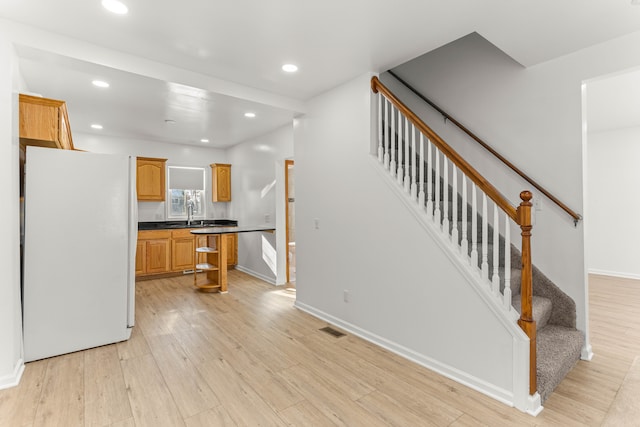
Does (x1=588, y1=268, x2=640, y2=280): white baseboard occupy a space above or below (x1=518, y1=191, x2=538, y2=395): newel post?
below

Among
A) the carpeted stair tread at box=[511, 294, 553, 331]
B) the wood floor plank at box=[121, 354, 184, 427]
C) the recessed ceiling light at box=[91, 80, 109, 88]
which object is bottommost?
the wood floor plank at box=[121, 354, 184, 427]

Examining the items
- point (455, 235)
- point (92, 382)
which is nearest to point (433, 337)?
point (455, 235)

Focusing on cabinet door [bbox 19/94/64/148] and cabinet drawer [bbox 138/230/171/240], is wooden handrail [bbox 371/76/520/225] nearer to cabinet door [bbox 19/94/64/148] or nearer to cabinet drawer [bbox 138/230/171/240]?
cabinet door [bbox 19/94/64/148]

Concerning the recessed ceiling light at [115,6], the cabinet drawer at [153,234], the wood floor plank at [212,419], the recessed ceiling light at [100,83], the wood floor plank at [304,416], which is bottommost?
the wood floor plank at [304,416]

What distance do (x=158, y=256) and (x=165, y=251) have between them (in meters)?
0.15

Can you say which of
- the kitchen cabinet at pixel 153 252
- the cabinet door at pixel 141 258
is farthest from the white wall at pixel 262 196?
the cabinet door at pixel 141 258

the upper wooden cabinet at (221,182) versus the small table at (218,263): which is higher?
the upper wooden cabinet at (221,182)

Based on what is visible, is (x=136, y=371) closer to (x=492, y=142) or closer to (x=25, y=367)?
(x=25, y=367)

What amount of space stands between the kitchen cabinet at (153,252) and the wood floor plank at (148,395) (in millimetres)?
3322

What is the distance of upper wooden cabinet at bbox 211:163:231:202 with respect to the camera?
6.76m

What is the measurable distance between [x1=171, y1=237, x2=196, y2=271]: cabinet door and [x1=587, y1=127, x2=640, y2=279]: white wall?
24.8 feet

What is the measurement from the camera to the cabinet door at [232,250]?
6.66 meters

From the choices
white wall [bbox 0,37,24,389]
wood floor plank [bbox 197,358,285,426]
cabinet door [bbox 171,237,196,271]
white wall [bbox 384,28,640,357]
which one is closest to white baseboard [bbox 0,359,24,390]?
white wall [bbox 0,37,24,389]

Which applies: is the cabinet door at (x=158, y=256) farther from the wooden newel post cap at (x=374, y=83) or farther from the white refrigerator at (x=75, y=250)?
the wooden newel post cap at (x=374, y=83)
